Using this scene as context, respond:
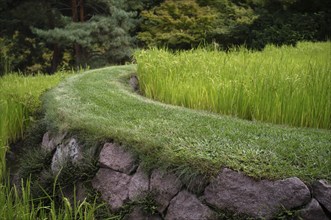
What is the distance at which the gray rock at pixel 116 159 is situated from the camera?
3.08m

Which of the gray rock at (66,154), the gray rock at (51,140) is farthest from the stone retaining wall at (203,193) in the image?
the gray rock at (51,140)

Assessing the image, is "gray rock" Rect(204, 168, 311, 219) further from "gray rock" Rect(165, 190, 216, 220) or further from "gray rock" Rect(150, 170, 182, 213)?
"gray rock" Rect(150, 170, 182, 213)

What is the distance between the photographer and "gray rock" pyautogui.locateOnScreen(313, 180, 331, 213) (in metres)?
2.34

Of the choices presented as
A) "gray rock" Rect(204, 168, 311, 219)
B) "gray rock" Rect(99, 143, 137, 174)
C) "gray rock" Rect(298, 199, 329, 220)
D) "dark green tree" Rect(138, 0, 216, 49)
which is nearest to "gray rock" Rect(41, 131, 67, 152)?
"gray rock" Rect(99, 143, 137, 174)

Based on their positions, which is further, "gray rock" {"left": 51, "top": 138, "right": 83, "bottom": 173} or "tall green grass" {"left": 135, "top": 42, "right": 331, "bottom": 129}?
"tall green grass" {"left": 135, "top": 42, "right": 331, "bottom": 129}

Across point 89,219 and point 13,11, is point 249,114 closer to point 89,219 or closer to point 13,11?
point 89,219

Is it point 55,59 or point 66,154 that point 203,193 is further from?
point 55,59

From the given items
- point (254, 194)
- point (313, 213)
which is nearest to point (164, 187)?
point (254, 194)

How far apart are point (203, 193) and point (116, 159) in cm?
88

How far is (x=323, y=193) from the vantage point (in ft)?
7.73

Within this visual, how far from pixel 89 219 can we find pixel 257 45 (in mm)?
10385

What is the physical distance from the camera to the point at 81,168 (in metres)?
3.37

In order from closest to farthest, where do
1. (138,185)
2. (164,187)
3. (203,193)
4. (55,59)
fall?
(203,193) → (164,187) → (138,185) → (55,59)

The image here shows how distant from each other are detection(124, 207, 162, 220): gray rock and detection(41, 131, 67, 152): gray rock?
4.25 ft
